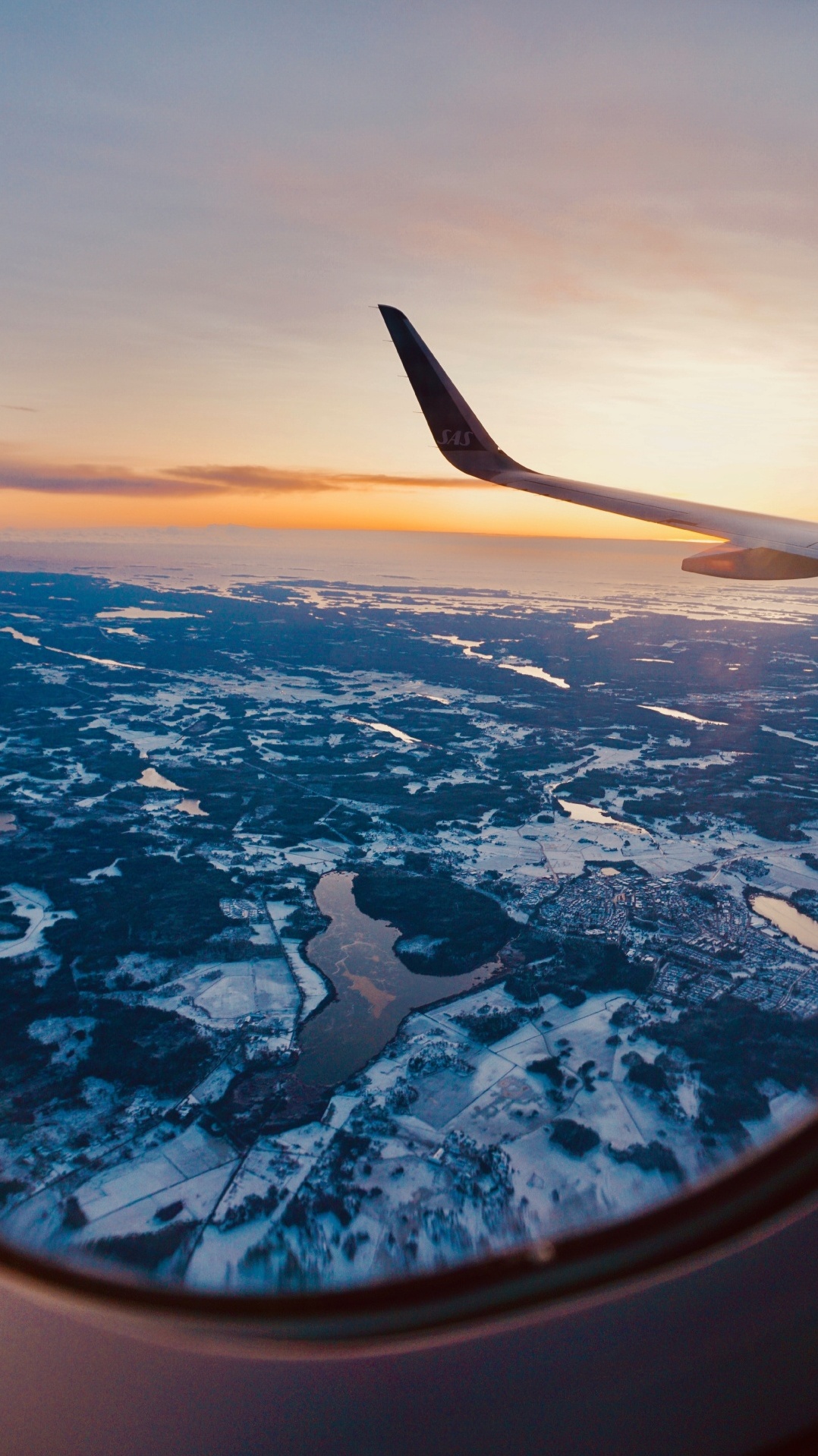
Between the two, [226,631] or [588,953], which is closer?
[588,953]

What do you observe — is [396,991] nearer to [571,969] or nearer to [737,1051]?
[571,969]

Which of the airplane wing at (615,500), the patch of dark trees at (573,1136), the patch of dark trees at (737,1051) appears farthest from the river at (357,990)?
the airplane wing at (615,500)

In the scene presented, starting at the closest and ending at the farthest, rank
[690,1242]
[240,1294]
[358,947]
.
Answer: [690,1242], [240,1294], [358,947]

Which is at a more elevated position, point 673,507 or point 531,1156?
point 673,507

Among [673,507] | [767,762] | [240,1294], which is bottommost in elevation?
[767,762]

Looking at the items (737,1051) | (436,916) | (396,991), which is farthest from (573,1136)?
(436,916)

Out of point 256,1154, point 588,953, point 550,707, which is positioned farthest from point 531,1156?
point 550,707

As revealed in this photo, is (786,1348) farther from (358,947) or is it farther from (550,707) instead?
(550,707)

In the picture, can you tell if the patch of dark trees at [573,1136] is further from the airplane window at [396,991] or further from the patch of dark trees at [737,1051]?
the patch of dark trees at [737,1051]

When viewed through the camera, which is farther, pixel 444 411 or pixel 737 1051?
pixel 737 1051
